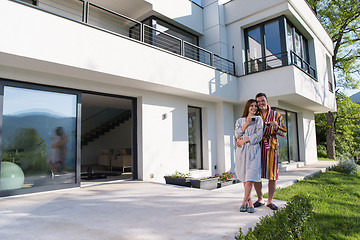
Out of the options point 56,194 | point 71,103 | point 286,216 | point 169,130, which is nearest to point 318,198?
point 286,216

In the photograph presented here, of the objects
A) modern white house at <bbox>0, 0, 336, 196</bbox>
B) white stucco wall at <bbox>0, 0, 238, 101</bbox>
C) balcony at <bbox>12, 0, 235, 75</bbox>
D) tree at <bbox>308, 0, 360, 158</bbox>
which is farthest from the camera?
tree at <bbox>308, 0, 360, 158</bbox>

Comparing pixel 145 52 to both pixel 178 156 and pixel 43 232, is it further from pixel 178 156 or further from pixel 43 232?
pixel 43 232

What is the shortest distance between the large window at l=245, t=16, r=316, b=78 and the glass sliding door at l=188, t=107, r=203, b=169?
2.62 meters

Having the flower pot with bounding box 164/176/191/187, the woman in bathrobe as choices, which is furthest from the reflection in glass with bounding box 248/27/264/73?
the woman in bathrobe

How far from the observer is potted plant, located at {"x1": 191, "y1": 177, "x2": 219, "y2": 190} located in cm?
551

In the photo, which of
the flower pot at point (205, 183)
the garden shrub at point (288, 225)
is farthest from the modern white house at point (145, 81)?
the garden shrub at point (288, 225)

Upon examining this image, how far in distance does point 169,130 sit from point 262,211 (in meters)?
4.42

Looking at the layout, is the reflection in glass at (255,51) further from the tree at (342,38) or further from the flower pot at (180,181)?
the tree at (342,38)

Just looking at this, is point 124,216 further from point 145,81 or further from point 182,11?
point 182,11

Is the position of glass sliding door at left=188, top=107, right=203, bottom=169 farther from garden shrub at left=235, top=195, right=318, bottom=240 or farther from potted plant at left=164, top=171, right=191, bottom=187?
garden shrub at left=235, top=195, right=318, bottom=240

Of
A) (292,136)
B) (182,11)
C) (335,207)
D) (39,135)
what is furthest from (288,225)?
(292,136)

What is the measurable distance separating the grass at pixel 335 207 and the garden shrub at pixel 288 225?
1.22 ft

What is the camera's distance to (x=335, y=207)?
425cm

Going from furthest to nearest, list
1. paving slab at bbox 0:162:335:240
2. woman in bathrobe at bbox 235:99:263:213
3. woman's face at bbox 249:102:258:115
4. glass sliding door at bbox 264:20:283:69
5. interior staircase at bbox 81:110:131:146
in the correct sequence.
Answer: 1. interior staircase at bbox 81:110:131:146
2. glass sliding door at bbox 264:20:283:69
3. woman's face at bbox 249:102:258:115
4. woman in bathrobe at bbox 235:99:263:213
5. paving slab at bbox 0:162:335:240
